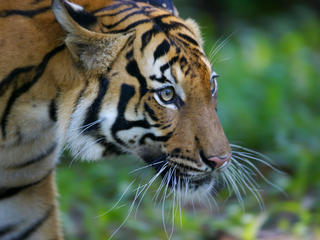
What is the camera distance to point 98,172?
4.27 metres

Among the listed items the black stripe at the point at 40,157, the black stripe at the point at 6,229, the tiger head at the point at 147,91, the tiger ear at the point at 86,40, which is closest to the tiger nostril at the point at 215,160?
the tiger head at the point at 147,91

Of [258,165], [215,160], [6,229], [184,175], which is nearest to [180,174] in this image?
[184,175]

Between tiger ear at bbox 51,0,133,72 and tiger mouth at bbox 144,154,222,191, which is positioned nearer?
tiger ear at bbox 51,0,133,72

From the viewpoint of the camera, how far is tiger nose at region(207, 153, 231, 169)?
244cm

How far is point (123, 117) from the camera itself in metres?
2.49

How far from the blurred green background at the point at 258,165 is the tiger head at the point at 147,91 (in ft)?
0.94

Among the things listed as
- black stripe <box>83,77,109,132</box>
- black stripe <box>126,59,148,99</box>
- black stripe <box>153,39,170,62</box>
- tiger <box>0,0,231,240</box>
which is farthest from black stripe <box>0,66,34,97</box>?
black stripe <box>153,39,170,62</box>

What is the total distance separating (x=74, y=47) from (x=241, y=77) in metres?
3.55

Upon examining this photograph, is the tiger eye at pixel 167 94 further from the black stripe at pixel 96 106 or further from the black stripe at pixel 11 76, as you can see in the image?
the black stripe at pixel 11 76

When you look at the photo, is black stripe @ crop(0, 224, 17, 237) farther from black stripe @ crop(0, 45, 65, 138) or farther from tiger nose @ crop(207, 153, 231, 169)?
tiger nose @ crop(207, 153, 231, 169)

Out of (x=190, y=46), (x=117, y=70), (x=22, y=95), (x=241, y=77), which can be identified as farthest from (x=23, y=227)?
(x=241, y=77)

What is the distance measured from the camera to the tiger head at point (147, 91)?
243cm

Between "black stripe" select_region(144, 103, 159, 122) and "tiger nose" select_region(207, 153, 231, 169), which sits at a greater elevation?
"black stripe" select_region(144, 103, 159, 122)

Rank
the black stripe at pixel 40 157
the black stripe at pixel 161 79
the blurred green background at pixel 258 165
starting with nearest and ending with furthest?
the black stripe at pixel 161 79 < the black stripe at pixel 40 157 < the blurred green background at pixel 258 165
